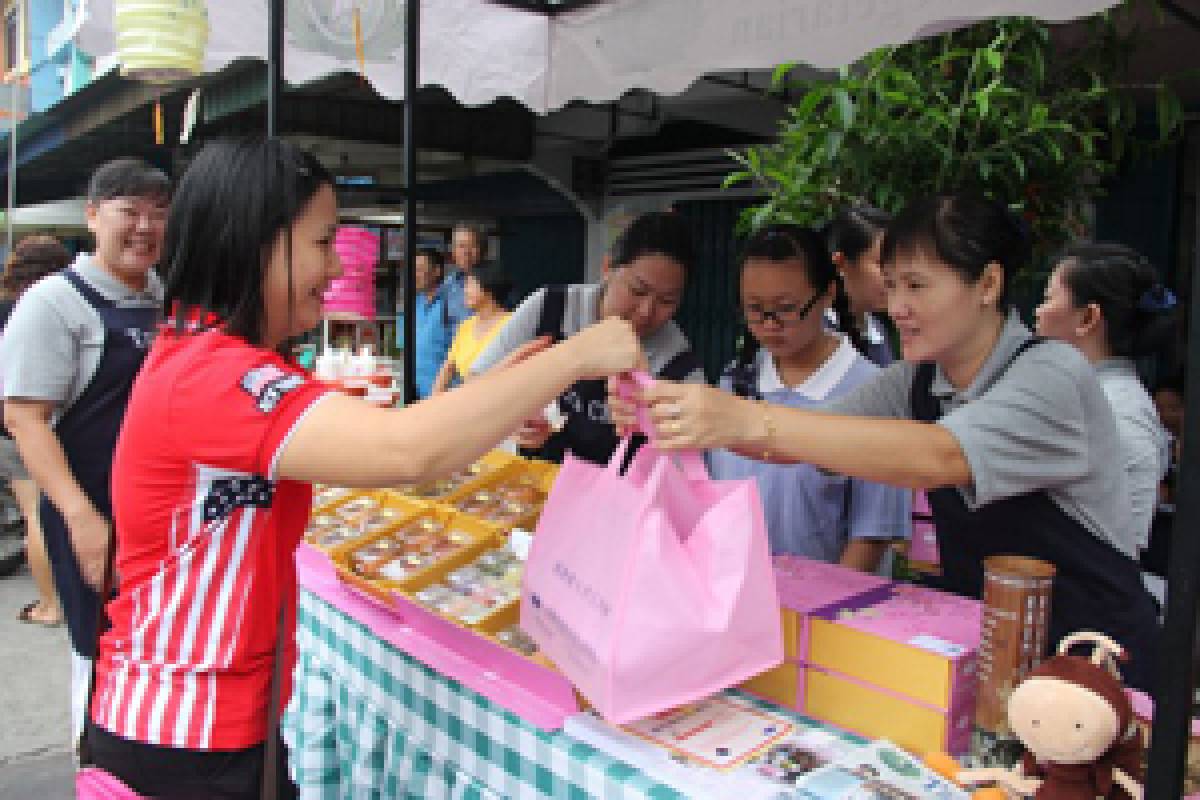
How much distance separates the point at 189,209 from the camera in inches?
52.0

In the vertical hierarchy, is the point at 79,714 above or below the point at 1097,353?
below

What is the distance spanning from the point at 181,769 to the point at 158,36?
6.62 ft

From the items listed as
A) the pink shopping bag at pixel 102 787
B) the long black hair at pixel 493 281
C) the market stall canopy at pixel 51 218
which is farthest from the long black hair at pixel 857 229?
the market stall canopy at pixel 51 218

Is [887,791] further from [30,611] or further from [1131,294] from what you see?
[30,611]

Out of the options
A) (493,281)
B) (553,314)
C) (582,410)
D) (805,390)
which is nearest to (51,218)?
(493,281)

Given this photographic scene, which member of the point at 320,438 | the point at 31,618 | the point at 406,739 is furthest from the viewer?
the point at 31,618

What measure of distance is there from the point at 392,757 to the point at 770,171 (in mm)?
2386

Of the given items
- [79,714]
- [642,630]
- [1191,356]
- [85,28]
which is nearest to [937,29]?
[1191,356]

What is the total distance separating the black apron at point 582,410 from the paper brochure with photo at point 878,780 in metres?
1.53

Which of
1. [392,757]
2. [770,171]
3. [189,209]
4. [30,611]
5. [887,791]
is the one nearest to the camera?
[887,791]

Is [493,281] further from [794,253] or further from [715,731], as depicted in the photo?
[715,731]

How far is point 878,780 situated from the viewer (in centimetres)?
125

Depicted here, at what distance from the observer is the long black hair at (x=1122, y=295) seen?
2633mm

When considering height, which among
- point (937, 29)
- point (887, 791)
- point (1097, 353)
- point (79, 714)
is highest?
point (937, 29)
